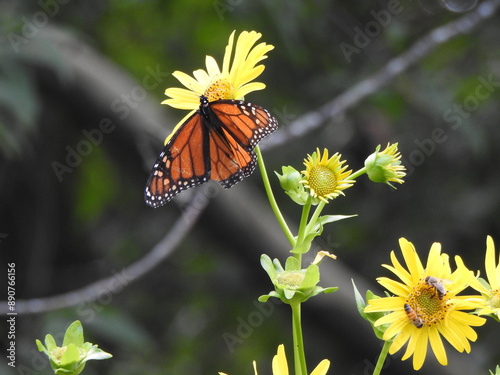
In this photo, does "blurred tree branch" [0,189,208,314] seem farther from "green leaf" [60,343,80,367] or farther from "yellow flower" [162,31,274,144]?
"green leaf" [60,343,80,367]

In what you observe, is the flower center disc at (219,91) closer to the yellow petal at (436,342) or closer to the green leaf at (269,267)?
the green leaf at (269,267)

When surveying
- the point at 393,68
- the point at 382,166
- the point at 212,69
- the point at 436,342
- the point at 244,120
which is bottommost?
the point at 436,342

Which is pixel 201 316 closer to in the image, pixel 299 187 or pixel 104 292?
pixel 104 292

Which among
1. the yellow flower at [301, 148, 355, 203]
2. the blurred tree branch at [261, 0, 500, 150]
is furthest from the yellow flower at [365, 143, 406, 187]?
the blurred tree branch at [261, 0, 500, 150]

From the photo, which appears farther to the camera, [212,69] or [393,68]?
[393,68]

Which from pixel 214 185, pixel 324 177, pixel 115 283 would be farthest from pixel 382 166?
pixel 115 283

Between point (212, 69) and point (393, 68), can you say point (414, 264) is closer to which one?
point (212, 69)
